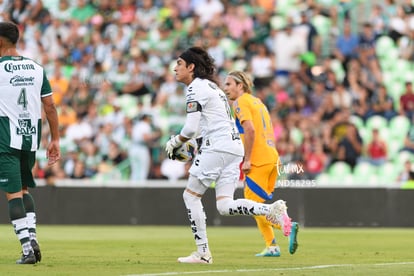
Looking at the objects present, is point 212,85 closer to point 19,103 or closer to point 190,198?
point 190,198

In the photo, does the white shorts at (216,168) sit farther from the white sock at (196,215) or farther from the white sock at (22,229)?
the white sock at (22,229)

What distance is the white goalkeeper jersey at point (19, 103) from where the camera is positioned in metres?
10.8

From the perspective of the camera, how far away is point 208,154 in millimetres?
11273

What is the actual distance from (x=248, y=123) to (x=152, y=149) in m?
10.7

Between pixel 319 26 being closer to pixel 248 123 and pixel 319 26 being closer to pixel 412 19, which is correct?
pixel 412 19

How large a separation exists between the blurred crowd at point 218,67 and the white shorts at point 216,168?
1102cm

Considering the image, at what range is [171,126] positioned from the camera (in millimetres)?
24359

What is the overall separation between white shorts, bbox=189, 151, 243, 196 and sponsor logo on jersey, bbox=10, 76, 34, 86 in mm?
1883

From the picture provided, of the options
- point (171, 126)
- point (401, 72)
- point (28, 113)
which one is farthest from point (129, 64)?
point (28, 113)

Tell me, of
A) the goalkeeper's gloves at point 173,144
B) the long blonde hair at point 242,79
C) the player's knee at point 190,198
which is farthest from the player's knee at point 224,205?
the long blonde hair at point 242,79

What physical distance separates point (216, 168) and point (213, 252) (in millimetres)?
2614

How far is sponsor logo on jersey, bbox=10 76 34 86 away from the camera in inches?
427

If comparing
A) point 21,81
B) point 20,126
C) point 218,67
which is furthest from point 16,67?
point 218,67

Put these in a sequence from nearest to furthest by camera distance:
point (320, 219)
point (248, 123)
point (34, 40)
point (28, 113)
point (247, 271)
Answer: point (247, 271) → point (28, 113) → point (248, 123) → point (320, 219) → point (34, 40)
